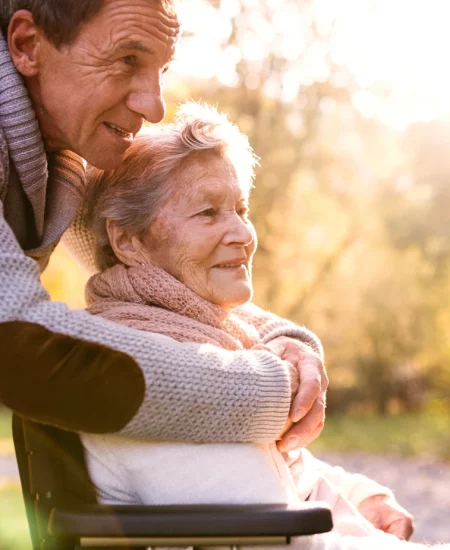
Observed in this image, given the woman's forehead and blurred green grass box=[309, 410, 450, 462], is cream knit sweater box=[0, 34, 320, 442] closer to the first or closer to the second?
the woman's forehead

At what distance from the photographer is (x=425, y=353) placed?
15.1 metres

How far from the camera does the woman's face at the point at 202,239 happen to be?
2.25 metres

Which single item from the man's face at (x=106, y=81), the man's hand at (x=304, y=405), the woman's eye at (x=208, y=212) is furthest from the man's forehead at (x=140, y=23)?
the man's hand at (x=304, y=405)

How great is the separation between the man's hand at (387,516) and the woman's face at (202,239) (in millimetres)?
716

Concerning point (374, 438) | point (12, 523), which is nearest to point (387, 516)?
point (12, 523)

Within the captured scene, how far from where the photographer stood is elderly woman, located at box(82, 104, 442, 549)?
216cm

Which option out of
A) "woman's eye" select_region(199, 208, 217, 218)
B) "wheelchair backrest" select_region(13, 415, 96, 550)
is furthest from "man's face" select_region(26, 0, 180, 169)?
"wheelchair backrest" select_region(13, 415, 96, 550)

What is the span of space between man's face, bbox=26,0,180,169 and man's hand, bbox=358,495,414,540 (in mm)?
1215

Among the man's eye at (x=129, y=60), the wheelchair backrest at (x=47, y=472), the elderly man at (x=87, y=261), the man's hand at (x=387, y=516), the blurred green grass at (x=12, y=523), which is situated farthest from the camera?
the blurred green grass at (x=12, y=523)

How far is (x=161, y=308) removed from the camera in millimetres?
2150

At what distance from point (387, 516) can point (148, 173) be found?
3.89 ft

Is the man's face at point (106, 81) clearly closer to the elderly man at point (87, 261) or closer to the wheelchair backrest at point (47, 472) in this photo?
the elderly man at point (87, 261)

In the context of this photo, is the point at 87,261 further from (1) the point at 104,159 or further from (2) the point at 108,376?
(2) the point at 108,376

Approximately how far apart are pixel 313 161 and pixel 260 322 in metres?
10.2
